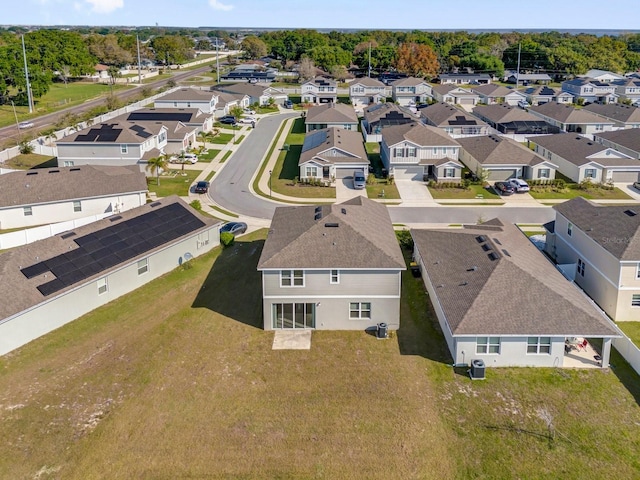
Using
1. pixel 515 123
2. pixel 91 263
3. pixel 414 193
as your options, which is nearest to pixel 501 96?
pixel 515 123

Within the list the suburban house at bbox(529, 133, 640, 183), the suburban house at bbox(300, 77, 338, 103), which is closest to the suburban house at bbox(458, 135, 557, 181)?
the suburban house at bbox(529, 133, 640, 183)

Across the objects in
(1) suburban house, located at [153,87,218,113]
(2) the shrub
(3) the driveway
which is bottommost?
(2) the shrub

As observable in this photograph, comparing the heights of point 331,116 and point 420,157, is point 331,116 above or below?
above

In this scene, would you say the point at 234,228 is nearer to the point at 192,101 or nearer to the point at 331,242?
the point at 331,242

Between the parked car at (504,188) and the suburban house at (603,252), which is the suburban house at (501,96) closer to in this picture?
the parked car at (504,188)

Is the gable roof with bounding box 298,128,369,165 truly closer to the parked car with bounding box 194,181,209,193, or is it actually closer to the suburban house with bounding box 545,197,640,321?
the parked car with bounding box 194,181,209,193

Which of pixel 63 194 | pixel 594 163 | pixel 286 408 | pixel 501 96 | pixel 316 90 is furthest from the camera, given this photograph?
pixel 316 90

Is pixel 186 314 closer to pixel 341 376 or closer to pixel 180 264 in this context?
pixel 180 264

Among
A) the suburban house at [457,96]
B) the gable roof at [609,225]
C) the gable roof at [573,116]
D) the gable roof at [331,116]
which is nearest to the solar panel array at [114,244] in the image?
the gable roof at [609,225]
